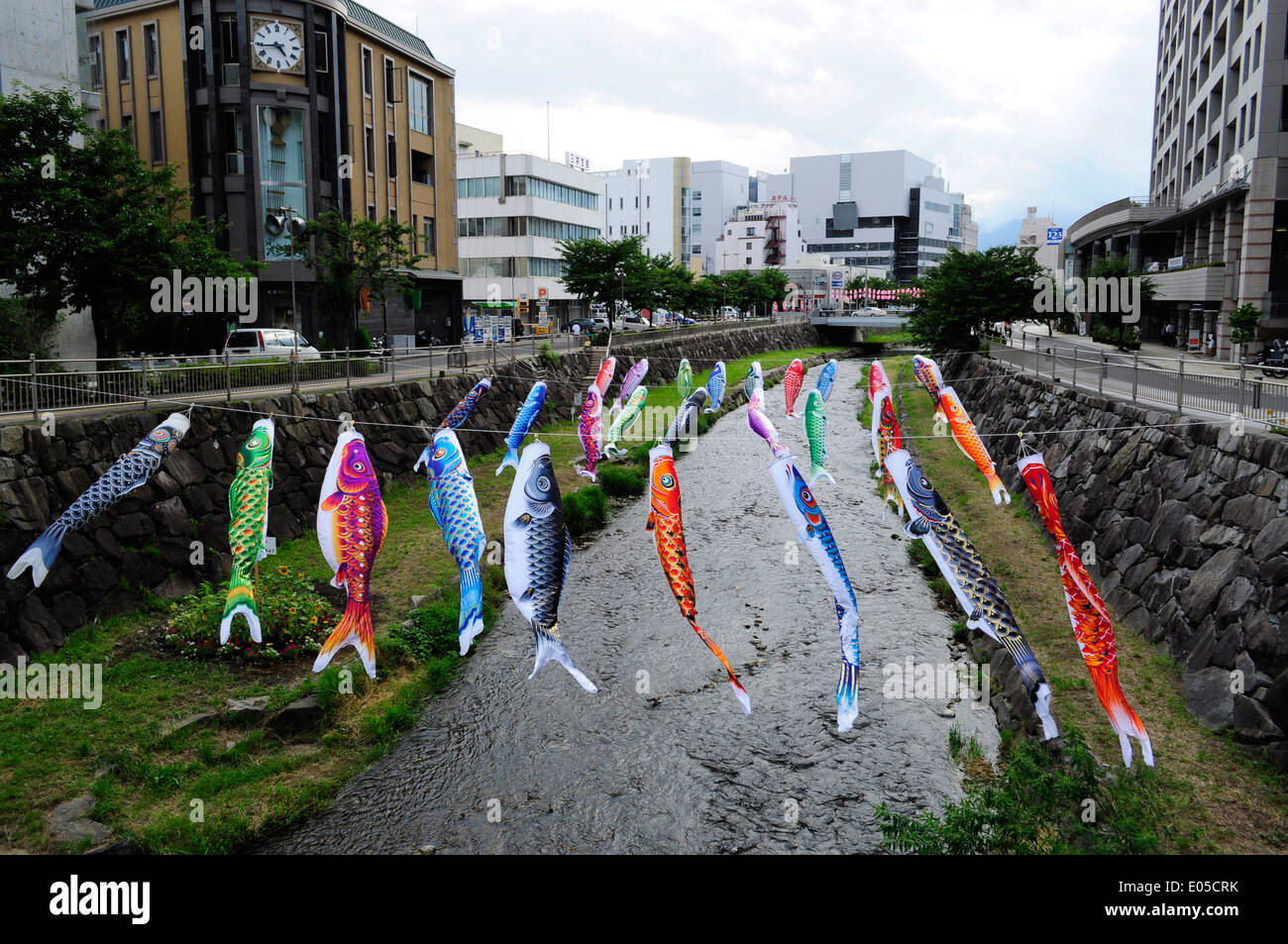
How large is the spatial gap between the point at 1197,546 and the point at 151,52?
5235 cm

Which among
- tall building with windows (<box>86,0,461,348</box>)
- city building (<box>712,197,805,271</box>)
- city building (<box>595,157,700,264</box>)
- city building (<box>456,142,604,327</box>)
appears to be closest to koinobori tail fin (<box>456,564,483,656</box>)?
tall building with windows (<box>86,0,461,348</box>)

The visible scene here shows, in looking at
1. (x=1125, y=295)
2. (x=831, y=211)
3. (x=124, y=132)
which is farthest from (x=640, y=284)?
(x=831, y=211)

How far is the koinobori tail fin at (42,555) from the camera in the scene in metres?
15.5

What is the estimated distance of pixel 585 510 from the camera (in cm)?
2708

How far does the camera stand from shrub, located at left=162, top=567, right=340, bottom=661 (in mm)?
16906

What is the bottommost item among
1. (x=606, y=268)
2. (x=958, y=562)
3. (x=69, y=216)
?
(x=958, y=562)

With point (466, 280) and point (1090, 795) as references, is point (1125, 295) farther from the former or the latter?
point (466, 280)

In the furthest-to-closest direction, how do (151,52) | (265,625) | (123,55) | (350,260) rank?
(123,55) → (151,52) → (350,260) → (265,625)

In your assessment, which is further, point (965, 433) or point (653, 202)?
point (653, 202)

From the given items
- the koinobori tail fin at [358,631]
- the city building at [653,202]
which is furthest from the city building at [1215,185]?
the city building at [653,202]

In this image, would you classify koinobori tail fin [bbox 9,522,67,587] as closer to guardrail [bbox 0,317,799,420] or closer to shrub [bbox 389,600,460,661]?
guardrail [bbox 0,317,799,420]

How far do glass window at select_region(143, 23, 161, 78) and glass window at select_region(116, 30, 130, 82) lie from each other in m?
1.31

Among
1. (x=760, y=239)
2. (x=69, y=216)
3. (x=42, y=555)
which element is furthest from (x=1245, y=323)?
(x=760, y=239)

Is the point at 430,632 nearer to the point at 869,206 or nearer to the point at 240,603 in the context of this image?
the point at 240,603
